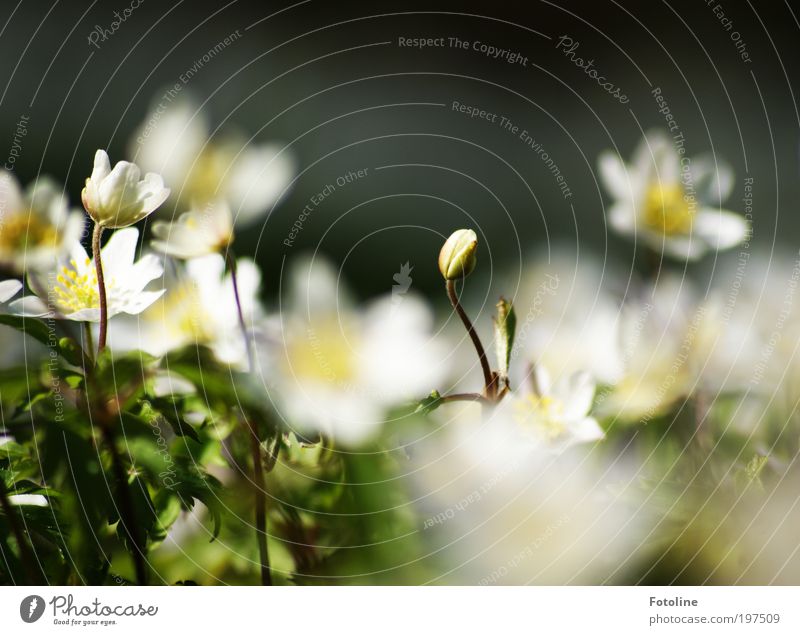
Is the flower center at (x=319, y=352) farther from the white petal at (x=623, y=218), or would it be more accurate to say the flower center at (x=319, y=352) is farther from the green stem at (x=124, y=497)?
the white petal at (x=623, y=218)

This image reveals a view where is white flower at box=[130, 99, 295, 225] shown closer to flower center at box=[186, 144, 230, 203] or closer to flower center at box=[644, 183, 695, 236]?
flower center at box=[186, 144, 230, 203]

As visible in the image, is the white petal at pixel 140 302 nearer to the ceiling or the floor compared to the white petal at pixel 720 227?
nearer to the floor

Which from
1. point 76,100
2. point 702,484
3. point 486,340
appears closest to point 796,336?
point 702,484

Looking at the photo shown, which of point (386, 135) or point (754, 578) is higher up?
point (386, 135)

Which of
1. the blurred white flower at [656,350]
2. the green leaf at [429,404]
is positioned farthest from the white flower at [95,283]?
the blurred white flower at [656,350]

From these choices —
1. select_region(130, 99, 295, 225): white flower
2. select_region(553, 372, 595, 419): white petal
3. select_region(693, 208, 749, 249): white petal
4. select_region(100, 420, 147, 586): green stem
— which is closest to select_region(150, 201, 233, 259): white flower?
select_region(130, 99, 295, 225): white flower

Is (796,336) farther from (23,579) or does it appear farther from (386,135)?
(23,579)

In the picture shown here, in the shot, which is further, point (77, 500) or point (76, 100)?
point (76, 100)
